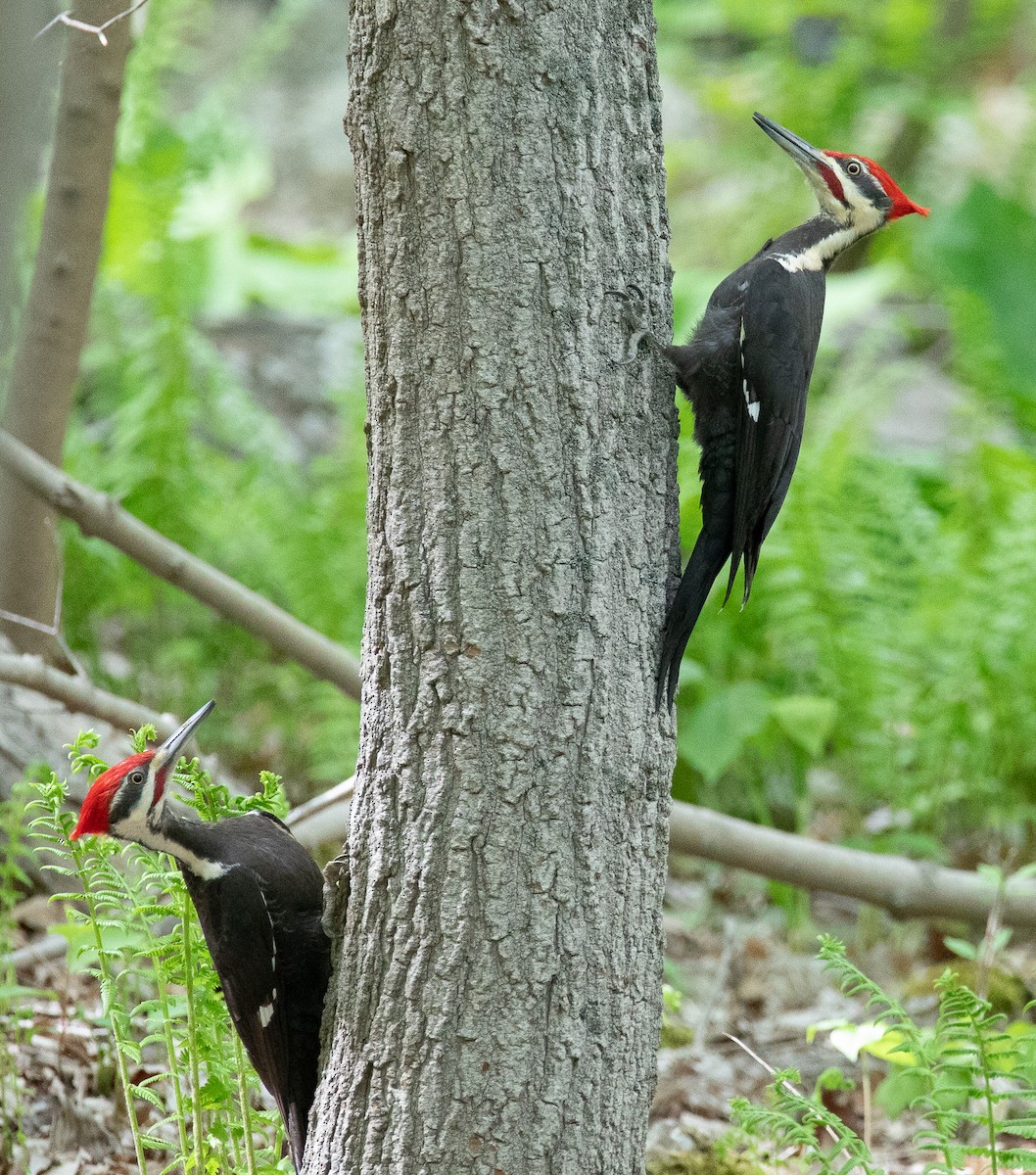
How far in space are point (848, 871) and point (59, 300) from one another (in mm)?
2708

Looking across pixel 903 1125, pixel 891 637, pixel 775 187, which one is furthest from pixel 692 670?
pixel 775 187

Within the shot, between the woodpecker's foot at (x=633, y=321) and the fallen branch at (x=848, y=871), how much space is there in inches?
69.2

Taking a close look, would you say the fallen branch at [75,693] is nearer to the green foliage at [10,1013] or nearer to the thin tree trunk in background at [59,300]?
the green foliage at [10,1013]

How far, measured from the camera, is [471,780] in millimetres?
1679

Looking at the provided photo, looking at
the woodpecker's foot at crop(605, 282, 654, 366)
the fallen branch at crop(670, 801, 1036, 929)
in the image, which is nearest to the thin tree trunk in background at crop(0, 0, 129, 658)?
the fallen branch at crop(670, 801, 1036, 929)

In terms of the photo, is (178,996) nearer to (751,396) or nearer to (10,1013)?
(10,1013)

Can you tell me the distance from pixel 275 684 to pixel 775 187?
502 centimetres

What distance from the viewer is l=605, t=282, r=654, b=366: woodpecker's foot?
174cm

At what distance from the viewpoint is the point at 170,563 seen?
3059mm

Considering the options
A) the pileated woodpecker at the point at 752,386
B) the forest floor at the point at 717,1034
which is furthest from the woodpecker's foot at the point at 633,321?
the forest floor at the point at 717,1034

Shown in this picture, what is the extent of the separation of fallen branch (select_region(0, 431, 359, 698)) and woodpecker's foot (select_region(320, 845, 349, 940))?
53.0 inches

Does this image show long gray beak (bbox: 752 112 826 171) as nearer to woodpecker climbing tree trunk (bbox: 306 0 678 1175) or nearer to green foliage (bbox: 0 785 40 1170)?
woodpecker climbing tree trunk (bbox: 306 0 678 1175)

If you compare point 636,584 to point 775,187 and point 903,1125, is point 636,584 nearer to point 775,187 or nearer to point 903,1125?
point 903,1125

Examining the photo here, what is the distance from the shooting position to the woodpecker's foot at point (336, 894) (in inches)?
72.8
